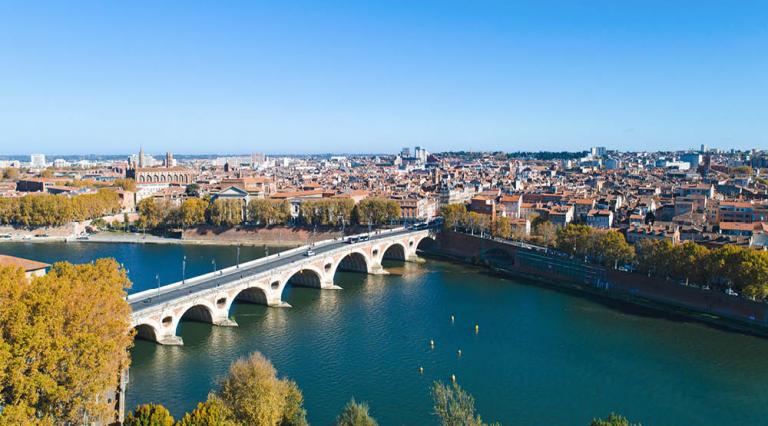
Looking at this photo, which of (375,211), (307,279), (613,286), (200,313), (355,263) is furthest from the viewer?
(375,211)

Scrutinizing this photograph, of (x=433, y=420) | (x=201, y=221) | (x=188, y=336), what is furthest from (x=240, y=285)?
(x=201, y=221)

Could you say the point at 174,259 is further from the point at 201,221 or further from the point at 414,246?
the point at 414,246

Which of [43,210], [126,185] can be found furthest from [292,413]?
[126,185]

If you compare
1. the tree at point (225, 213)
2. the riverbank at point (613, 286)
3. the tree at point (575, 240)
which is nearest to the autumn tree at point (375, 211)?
the riverbank at point (613, 286)

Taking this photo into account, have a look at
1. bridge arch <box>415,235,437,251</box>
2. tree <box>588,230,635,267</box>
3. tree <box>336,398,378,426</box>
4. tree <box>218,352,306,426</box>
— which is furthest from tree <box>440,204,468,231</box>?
tree <box>336,398,378,426</box>

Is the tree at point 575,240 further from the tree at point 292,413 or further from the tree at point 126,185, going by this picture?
the tree at point 126,185

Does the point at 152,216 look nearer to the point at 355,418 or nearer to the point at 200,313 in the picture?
the point at 200,313
